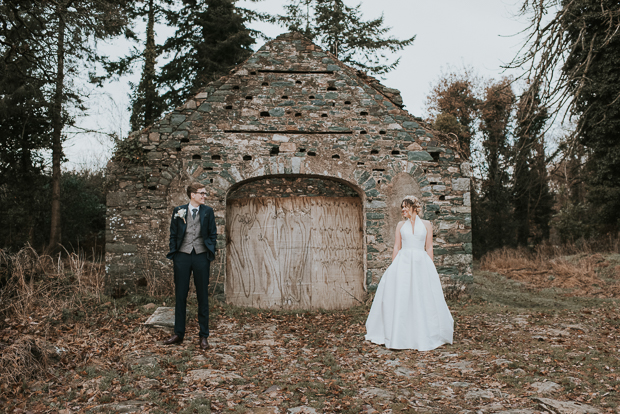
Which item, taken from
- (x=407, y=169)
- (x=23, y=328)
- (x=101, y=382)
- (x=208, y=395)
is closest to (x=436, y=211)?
(x=407, y=169)

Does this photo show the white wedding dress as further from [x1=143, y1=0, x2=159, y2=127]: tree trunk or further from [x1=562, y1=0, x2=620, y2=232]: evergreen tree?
[x1=143, y1=0, x2=159, y2=127]: tree trunk

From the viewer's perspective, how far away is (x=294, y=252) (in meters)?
8.48

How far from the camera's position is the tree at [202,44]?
16.6m

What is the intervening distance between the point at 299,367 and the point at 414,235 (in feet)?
6.94

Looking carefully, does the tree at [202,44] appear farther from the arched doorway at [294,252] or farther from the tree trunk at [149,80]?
the arched doorway at [294,252]

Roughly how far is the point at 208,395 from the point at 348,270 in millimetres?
4942

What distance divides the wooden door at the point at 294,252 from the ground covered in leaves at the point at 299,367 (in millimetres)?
1512

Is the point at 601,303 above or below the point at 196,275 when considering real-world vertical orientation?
below

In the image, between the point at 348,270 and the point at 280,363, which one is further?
the point at 348,270

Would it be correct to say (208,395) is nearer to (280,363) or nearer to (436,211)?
(280,363)

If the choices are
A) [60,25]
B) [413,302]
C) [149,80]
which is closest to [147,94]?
[149,80]

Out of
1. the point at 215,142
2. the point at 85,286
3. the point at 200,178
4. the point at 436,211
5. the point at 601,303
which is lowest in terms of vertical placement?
the point at 601,303

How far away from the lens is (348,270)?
8500 mm

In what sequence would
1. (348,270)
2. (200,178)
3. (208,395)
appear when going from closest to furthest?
1. (208,395)
2. (200,178)
3. (348,270)
